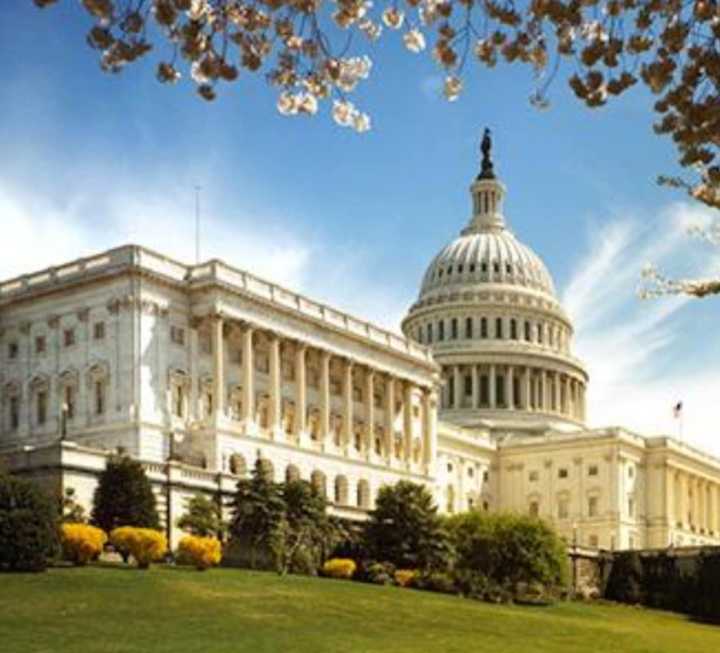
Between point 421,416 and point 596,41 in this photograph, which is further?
point 421,416

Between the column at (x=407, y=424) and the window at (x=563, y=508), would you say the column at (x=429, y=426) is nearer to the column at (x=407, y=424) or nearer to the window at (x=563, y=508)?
the column at (x=407, y=424)

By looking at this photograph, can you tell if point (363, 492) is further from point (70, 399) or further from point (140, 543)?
point (140, 543)

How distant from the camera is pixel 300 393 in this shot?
103500 millimetres

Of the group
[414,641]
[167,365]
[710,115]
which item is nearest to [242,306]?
[167,365]

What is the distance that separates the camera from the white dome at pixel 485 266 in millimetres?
168750

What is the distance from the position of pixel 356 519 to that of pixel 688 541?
228 ft

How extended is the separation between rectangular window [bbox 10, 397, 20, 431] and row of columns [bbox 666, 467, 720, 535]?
69.3m

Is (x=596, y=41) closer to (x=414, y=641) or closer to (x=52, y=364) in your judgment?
(x=414, y=641)

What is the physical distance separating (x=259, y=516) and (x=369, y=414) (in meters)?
34.5

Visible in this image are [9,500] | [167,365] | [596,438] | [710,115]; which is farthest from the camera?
[596,438]

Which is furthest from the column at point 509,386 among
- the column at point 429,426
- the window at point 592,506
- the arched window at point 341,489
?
the arched window at point 341,489

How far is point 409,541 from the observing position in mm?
82188

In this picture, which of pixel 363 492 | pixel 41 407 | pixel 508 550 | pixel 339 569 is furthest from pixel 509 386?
pixel 339 569

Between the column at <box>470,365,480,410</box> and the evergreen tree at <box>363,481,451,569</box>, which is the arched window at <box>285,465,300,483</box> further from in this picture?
the column at <box>470,365,480,410</box>
